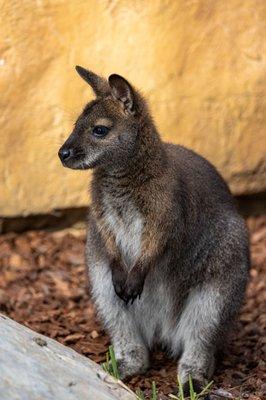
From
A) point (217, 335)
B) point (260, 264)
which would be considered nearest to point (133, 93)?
point (217, 335)

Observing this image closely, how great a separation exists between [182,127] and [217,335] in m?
2.34

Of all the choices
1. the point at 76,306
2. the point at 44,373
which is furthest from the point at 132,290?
the point at 76,306

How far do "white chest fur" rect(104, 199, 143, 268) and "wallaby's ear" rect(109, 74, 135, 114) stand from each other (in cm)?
55

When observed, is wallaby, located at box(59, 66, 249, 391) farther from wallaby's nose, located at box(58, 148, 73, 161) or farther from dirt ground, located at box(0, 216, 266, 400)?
dirt ground, located at box(0, 216, 266, 400)

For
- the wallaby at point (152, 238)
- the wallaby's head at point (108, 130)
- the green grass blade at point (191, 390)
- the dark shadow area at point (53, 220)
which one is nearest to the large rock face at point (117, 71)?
the dark shadow area at point (53, 220)

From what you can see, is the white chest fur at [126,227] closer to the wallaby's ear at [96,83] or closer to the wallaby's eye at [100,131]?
the wallaby's eye at [100,131]

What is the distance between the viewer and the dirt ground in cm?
632

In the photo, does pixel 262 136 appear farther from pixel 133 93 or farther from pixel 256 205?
pixel 133 93

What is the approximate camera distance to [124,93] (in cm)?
589

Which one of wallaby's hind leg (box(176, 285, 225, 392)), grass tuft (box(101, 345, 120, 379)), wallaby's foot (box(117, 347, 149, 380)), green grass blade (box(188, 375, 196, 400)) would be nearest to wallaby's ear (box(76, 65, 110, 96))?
wallaby's hind leg (box(176, 285, 225, 392))

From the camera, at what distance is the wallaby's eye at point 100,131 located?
19.1 feet

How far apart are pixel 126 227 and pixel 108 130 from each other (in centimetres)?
57

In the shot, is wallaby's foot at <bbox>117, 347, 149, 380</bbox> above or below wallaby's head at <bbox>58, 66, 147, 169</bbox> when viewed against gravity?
below

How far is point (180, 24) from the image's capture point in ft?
25.7
